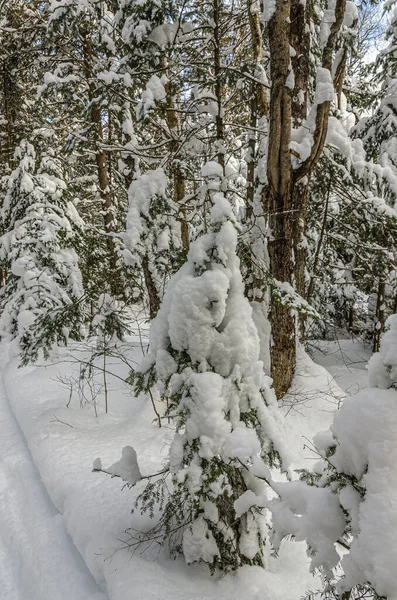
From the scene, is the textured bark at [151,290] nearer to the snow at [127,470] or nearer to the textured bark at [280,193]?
the textured bark at [280,193]

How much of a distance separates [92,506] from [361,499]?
2760 mm

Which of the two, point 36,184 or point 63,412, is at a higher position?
point 36,184

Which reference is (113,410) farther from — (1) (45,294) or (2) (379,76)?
(2) (379,76)

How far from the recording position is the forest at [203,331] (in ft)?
7.57

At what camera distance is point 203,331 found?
257cm

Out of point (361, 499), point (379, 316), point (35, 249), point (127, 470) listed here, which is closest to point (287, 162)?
point (127, 470)

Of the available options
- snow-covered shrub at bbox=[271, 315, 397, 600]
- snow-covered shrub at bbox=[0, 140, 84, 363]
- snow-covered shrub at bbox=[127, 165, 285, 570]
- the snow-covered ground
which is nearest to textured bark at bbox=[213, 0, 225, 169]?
snow-covered shrub at bbox=[127, 165, 285, 570]

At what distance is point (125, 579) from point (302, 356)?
4.33m

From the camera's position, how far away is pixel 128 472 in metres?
2.86

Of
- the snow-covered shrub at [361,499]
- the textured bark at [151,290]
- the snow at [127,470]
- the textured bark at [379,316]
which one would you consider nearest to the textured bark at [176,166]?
the textured bark at [151,290]

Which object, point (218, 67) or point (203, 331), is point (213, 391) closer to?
point (203, 331)

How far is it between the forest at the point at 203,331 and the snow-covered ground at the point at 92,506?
0.07ft

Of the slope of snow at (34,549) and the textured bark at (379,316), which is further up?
the textured bark at (379,316)

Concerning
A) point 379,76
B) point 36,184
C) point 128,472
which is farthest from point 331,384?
point 36,184
